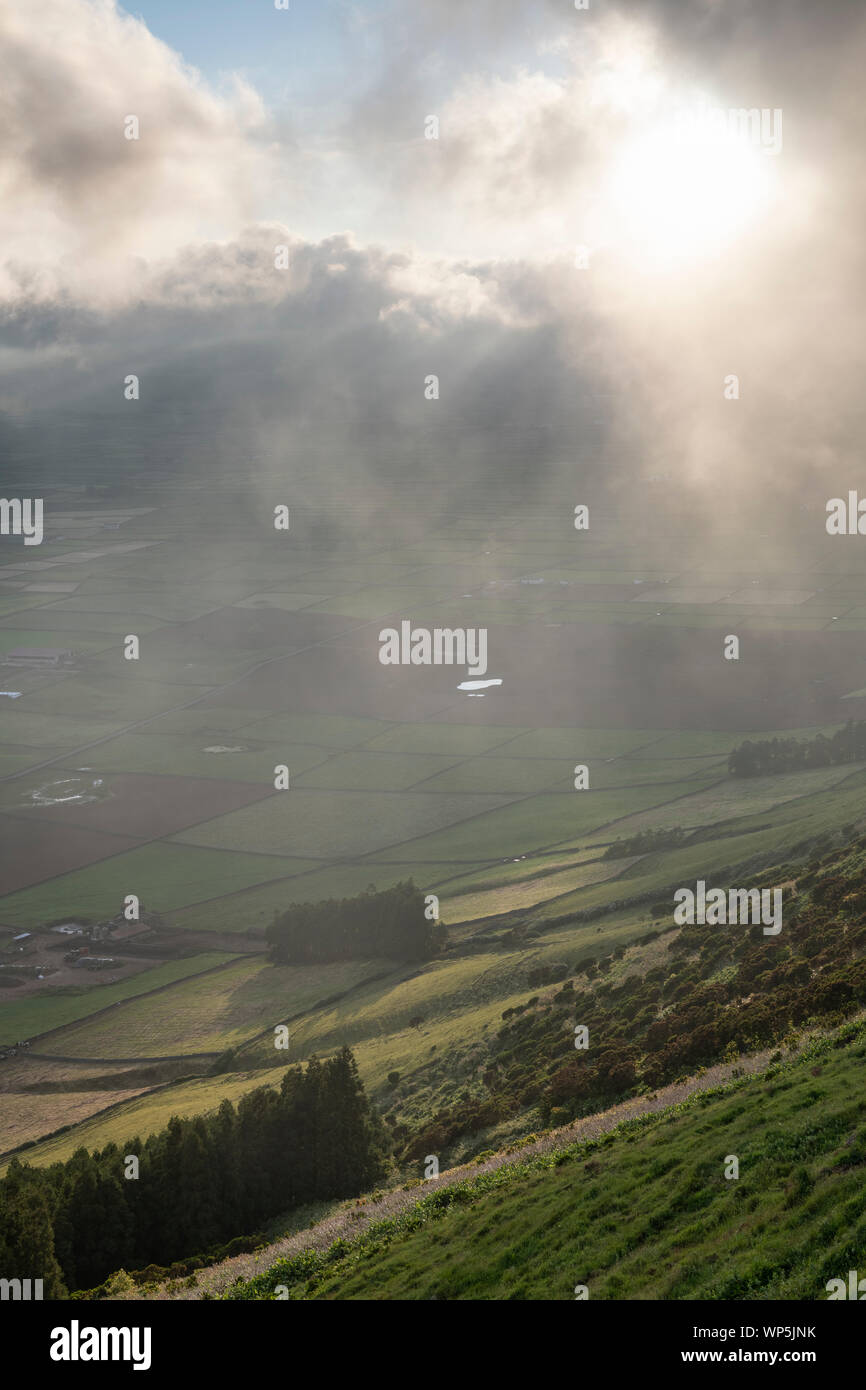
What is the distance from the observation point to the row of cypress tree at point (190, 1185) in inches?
1647

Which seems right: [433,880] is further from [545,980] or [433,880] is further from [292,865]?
[545,980]

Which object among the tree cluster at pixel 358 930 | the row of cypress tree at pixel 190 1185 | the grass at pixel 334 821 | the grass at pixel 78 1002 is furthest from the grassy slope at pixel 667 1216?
the grass at pixel 334 821

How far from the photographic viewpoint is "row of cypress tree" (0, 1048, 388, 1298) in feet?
137

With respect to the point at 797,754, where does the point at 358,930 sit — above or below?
below

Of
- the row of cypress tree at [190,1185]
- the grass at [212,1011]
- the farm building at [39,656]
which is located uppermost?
the farm building at [39,656]

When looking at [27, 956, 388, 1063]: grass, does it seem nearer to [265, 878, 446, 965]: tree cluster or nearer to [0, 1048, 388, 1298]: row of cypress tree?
[265, 878, 446, 965]: tree cluster

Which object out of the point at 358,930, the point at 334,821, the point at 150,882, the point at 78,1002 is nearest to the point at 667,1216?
the point at 358,930

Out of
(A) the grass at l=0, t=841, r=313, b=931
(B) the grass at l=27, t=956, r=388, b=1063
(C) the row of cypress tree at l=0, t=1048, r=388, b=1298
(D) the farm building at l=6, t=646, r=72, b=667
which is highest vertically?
(D) the farm building at l=6, t=646, r=72, b=667

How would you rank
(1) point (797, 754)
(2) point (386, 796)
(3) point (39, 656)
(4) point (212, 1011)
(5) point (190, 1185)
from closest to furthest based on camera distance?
(5) point (190, 1185), (4) point (212, 1011), (1) point (797, 754), (2) point (386, 796), (3) point (39, 656)

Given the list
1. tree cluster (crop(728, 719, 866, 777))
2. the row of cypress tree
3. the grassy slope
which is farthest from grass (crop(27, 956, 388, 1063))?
tree cluster (crop(728, 719, 866, 777))

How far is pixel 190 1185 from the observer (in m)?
44.3

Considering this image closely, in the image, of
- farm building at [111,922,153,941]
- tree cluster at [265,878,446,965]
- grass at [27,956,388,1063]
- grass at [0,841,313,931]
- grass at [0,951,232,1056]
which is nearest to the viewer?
grass at [27,956,388,1063]

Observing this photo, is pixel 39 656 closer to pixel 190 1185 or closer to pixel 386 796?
pixel 386 796

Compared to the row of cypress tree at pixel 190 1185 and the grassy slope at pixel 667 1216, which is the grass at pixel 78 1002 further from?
the grassy slope at pixel 667 1216
